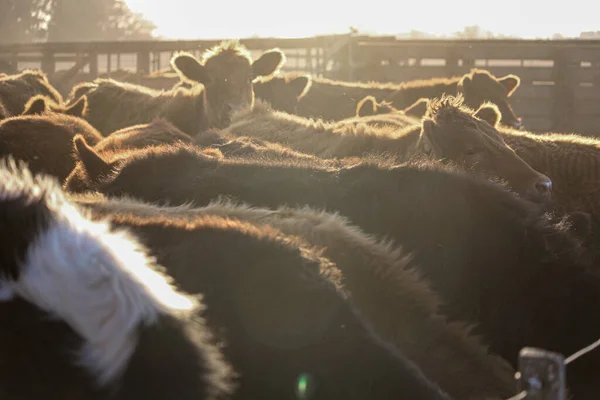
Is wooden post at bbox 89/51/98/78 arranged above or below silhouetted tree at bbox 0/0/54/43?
below

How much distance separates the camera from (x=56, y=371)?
Answer: 4.89 feet

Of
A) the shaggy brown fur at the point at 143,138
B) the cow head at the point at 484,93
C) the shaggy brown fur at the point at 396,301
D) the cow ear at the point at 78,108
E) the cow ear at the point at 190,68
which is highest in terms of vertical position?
the cow ear at the point at 190,68

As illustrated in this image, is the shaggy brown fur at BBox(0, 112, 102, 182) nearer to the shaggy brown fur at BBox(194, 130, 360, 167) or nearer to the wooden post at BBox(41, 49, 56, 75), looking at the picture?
the shaggy brown fur at BBox(194, 130, 360, 167)

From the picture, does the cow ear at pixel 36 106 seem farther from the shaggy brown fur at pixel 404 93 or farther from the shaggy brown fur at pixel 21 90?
the shaggy brown fur at pixel 404 93

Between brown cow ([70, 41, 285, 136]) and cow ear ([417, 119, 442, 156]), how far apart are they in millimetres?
4154

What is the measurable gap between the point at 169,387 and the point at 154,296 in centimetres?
19

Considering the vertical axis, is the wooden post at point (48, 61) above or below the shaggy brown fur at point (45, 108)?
above

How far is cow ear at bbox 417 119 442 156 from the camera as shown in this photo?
590cm

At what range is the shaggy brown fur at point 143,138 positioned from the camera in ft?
20.4

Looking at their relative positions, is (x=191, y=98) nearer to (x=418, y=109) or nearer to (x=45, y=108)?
(x=45, y=108)

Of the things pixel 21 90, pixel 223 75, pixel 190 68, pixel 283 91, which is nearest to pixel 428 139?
pixel 223 75

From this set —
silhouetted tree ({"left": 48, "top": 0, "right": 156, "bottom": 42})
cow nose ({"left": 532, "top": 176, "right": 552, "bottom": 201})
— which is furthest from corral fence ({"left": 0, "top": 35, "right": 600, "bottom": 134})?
silhouetted tree ({"left": 48, "top": 0, "right": 156, "bottom": 42})

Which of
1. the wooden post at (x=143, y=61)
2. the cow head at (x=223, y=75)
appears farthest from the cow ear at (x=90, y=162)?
the wooden post at (x=143, y=61)

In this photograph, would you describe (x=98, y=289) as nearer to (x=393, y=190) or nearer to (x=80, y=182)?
(x=393, y=190)
